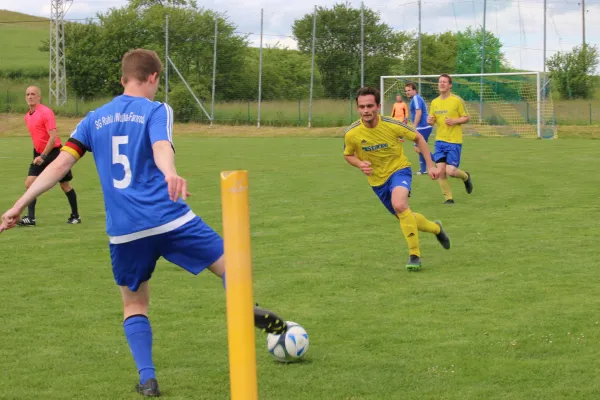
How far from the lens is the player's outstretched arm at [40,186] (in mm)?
4246

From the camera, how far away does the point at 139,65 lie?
4547 millimetres

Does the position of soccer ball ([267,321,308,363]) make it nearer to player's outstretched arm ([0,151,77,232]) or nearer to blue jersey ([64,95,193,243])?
blue jersey ([64,95,193,243])

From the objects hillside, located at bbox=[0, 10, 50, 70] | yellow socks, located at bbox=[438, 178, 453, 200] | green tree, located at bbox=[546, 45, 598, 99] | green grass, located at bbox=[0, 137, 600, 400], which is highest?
hillside, located at bbox=[0, 10, 50, 70]

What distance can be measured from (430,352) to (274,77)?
38.8 meters

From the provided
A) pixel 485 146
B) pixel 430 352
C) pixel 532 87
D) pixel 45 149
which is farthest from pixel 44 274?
pixel 532 87

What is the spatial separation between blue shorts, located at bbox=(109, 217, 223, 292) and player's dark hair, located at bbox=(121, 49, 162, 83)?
2.69 feet

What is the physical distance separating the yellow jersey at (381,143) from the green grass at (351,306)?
983 mm

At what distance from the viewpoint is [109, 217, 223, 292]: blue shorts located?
4.55 m

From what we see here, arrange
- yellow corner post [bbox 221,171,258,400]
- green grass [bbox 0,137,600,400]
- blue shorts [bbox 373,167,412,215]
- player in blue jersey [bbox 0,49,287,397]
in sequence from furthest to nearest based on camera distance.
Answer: blue shorts [bbox 373,167,412,215], green grass [bbox 0,137,600,400], player in blue jersey [bbox 0,49,287,397], yellow corner post [bbox 221,171,258,400]

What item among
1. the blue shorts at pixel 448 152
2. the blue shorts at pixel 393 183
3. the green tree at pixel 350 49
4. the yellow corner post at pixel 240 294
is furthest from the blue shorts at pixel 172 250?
the green tree at pixel 350 49

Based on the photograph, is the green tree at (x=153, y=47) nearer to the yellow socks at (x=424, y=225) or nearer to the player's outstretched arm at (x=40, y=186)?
the yellow socks at (x=424, y=225)

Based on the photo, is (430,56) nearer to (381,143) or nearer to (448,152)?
(448,152)

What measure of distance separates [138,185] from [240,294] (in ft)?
6.92

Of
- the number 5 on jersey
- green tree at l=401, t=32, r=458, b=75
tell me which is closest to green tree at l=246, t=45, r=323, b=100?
green tree at l=401, t=32, r=458, b=75
